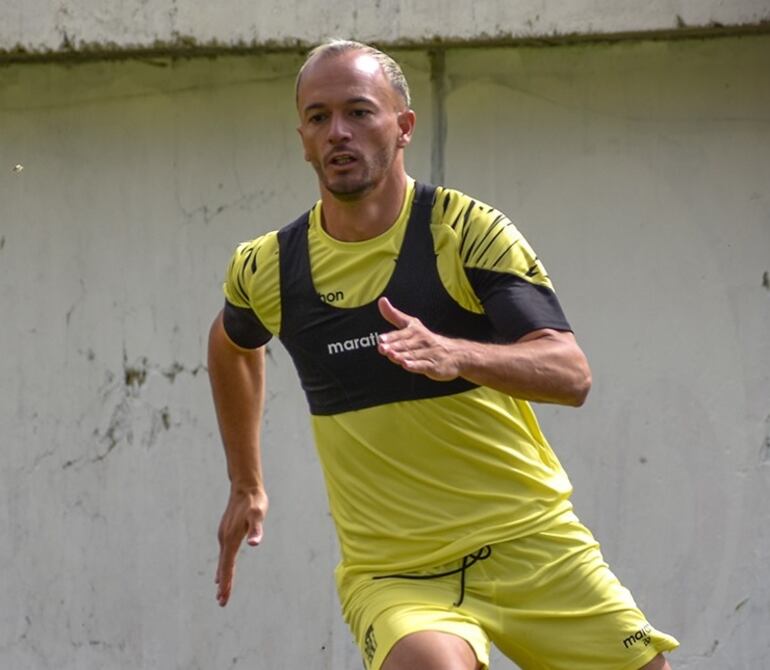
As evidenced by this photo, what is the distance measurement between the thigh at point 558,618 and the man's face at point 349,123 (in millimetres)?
1024

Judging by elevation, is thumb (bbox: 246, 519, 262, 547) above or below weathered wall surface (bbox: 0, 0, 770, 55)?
below

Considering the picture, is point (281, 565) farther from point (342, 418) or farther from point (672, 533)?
point (342, 418)

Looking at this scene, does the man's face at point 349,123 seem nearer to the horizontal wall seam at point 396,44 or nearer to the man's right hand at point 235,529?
the man's right hand at point 235,529

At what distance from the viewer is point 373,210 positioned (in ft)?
16.1

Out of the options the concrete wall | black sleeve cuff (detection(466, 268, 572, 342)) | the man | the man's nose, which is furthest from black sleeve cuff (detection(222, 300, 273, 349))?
the concrete wall

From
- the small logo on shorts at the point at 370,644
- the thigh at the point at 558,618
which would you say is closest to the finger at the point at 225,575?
the small logo on shorts at the point at 370,644

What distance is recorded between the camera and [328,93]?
4.86 m

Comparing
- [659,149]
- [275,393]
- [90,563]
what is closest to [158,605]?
[90,563]

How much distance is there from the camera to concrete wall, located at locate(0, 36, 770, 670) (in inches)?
256

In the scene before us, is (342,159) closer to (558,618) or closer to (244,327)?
(244,327)

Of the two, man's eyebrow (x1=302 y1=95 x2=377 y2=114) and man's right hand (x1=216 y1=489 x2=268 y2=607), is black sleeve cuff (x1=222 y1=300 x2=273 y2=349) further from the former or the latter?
man's eyebrow (x1=302 y1=95 x2=377 y2=114)

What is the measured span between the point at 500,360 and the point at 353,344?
566 millimetres

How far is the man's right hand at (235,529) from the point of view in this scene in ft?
17.2

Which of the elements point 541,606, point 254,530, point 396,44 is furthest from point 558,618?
point 396,44
